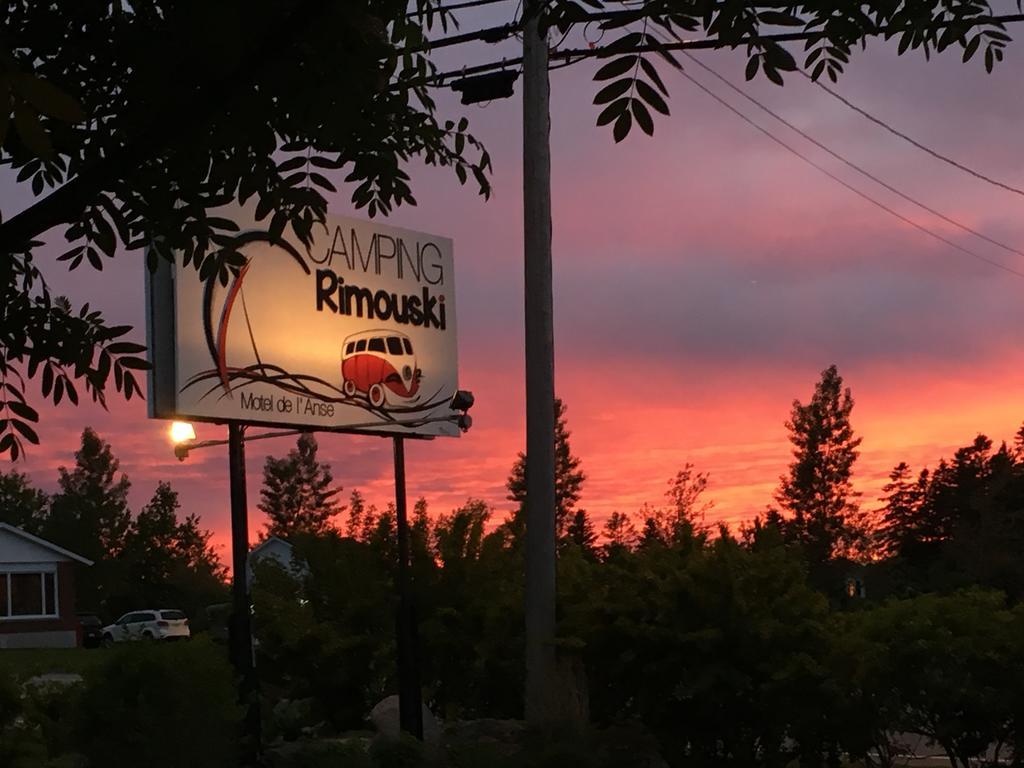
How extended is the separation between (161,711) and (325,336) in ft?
20.9

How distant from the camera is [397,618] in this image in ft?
48.3

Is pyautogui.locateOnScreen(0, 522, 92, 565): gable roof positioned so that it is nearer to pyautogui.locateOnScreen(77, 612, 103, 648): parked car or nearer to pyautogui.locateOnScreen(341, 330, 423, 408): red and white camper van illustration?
pyautogui.locateOnScreen(77, 612, 103, 648): parked car

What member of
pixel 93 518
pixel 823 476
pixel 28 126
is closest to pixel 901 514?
pixel 823 476

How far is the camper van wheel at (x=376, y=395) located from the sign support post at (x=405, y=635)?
585 mm

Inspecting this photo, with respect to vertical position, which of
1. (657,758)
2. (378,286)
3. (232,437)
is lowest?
(657,758)

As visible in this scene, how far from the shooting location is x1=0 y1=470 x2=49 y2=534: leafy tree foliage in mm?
99000

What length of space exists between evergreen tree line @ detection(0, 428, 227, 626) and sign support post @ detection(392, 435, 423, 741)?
172 feet

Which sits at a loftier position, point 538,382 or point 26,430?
point 538,382

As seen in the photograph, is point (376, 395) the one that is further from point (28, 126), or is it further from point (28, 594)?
point (28, 594)

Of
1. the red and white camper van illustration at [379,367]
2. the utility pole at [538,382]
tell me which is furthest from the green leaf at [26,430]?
the red and white camper van illustration at [379,367]

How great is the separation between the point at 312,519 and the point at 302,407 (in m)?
74.3

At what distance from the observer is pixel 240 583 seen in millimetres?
13359

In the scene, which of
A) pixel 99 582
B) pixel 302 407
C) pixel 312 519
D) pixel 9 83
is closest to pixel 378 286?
pixel 302 407

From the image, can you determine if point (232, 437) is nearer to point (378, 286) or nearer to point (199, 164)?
point (378, 286)
